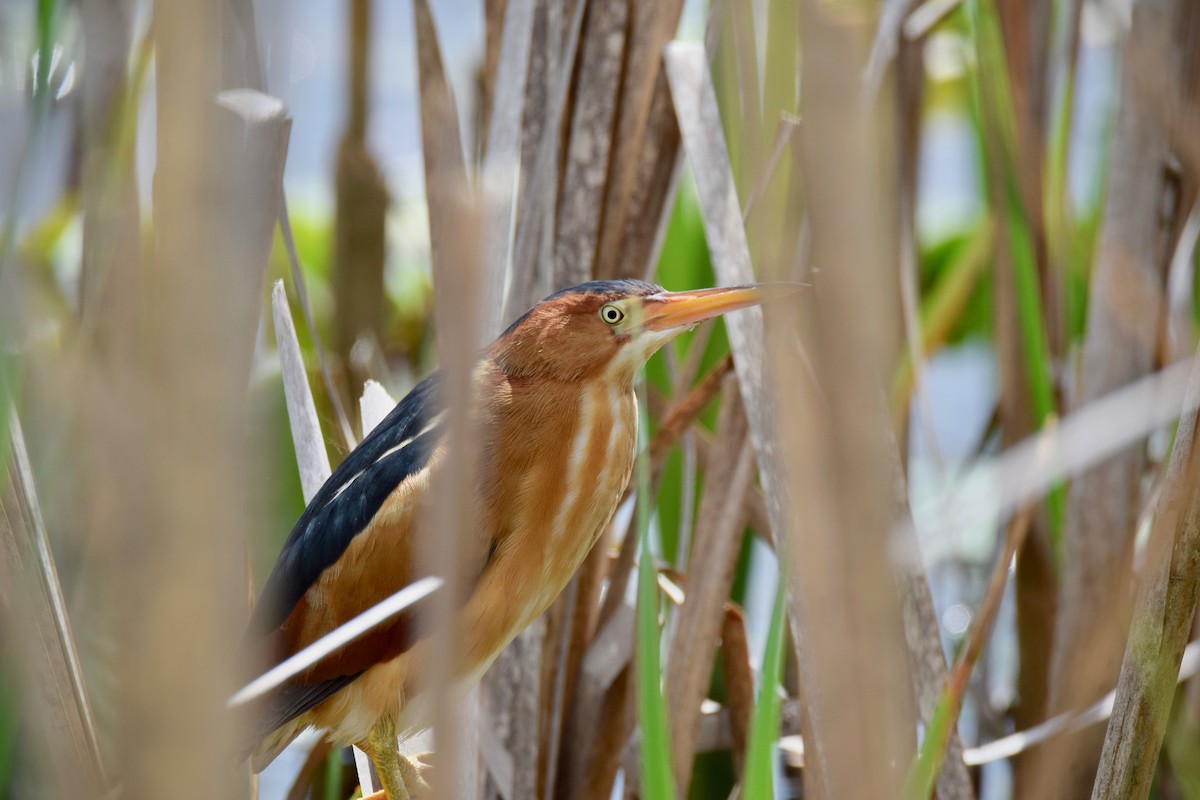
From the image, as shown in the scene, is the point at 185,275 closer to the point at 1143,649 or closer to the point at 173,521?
the point at 173,521

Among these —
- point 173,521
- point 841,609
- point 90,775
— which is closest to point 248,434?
point 173,521

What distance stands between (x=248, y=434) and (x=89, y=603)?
0.86 meters

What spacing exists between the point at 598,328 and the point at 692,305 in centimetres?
14

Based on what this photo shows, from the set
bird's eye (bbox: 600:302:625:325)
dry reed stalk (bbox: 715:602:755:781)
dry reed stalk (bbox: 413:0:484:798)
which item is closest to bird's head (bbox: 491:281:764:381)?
bird's eye (bbox: 600:302:625:325)

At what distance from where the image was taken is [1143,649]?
919 mm

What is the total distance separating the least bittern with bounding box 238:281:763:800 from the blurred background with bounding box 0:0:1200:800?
10cm

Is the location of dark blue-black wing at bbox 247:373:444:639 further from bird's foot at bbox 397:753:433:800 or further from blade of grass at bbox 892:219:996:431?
blade of grass at bbox 892:219:996:431

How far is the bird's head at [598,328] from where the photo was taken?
1246 mm

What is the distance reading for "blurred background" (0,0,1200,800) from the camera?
62 centimetres

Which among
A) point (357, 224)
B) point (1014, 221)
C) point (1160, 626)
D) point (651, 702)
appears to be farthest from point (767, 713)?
point (357, 224)

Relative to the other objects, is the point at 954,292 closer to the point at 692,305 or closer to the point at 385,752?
the point at 692,305

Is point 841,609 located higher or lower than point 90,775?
higher

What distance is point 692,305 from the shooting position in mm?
1213

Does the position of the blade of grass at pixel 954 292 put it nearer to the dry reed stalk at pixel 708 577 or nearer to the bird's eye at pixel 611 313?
the dry reed stalk at pixel 708 577
